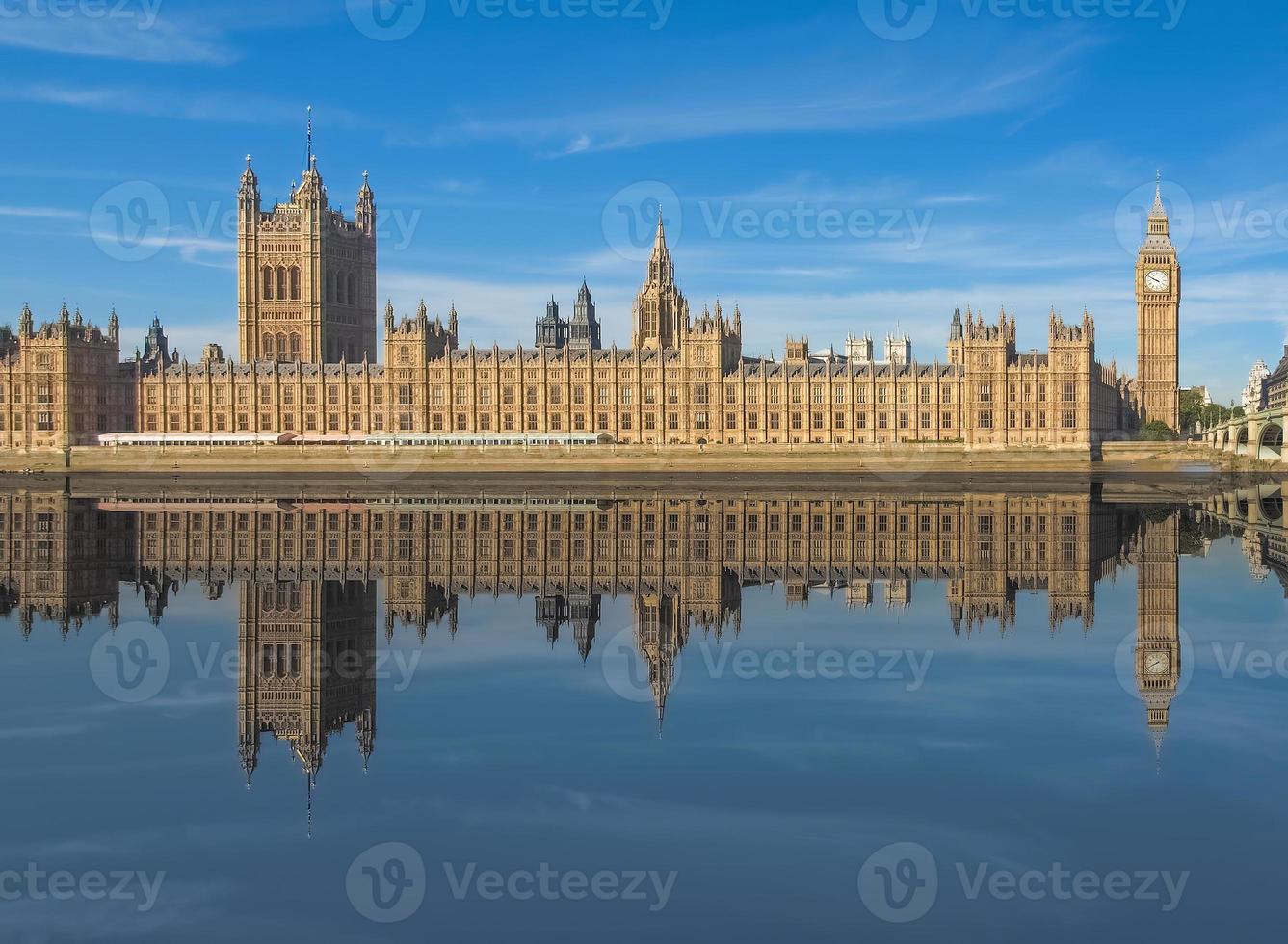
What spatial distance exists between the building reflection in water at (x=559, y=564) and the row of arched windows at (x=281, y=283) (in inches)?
3378

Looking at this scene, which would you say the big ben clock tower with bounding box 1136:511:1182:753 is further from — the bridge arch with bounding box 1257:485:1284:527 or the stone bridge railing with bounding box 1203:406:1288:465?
the stone bridge railing with bounding box 1203:406:1288:465

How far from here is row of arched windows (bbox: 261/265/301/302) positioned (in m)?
163

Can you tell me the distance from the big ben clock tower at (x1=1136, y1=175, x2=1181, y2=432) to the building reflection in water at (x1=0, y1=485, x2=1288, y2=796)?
8510 centimetres

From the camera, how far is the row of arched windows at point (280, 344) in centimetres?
16188

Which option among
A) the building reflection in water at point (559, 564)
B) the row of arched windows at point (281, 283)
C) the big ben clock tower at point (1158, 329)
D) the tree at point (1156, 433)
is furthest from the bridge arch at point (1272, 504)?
the row of arched windows at point (281, 283)

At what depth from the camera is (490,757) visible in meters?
21.7

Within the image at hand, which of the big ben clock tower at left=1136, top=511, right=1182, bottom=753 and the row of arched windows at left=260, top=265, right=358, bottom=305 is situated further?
the row of arched windows at left=260, top=265, right=358, bottom=305

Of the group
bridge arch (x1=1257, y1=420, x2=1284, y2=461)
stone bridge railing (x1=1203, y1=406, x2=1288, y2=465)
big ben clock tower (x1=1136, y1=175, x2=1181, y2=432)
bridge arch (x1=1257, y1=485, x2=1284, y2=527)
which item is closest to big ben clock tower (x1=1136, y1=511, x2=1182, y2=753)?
bridge arch (x1=1257, y1=485, x2=1284, y2=527)

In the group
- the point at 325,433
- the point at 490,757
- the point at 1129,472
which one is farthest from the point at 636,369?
the point at 490,757

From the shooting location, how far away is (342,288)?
168 meters

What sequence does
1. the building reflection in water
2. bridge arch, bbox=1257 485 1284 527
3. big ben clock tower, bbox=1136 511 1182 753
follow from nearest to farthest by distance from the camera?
big ben clock tower, bbox=1136 511 1182 753
the building reflection in water
bridge arch, bbox=1257 485 1284 527

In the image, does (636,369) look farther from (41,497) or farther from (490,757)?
(490,757)

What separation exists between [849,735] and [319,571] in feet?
83.6

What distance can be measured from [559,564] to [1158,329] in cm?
13054
